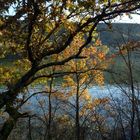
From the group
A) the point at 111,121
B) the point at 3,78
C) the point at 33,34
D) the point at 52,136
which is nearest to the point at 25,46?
the point at 33,34

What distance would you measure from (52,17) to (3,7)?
1.82 m

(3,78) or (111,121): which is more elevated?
(111,121)

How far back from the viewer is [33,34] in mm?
15219

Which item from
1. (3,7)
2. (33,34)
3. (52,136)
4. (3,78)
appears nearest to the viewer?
(3,7)

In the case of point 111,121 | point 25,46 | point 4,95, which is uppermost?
point 111,121

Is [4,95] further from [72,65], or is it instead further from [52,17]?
[72,65]

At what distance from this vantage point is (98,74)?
52.4m

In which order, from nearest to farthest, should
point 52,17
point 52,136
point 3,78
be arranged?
point 52,17 → point 3,78 → point 52,136

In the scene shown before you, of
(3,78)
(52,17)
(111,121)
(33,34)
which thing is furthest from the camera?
(111,121)

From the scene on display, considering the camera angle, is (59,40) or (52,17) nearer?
(52,17)

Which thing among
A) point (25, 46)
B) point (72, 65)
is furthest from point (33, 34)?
point (72, 65)

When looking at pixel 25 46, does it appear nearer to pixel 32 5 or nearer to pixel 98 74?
pixel 32 5

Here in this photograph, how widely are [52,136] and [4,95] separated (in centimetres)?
3017

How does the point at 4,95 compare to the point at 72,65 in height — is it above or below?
below
